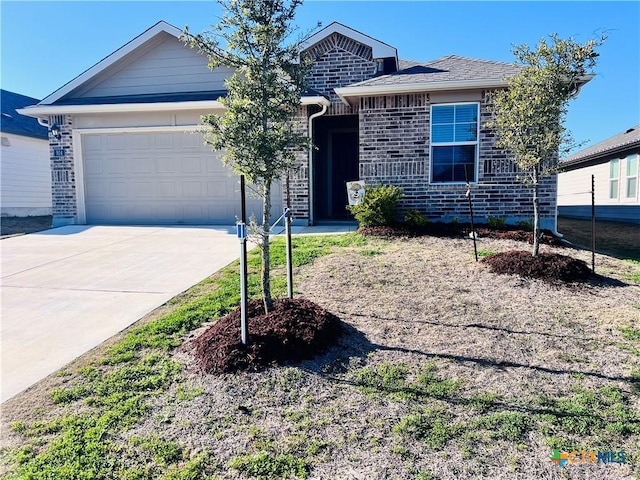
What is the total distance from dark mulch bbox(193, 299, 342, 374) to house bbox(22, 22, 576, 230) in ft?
21.4

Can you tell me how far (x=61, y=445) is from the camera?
275 cm

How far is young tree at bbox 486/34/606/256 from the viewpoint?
20.3 feet

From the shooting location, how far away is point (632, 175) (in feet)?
50.4

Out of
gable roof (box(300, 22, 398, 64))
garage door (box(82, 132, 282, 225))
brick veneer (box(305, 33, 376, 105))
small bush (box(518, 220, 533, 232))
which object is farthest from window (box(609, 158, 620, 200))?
garage door (box(82, 132, 282, 225))

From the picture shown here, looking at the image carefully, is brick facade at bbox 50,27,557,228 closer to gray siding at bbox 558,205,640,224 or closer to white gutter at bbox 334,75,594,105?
white gutter at bbox 334,75,594,105

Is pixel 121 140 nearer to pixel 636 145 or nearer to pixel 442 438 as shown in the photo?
pixel 442 438

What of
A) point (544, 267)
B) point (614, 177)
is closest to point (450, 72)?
point (544, 267)

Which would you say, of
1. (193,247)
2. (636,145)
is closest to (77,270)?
(193,247)

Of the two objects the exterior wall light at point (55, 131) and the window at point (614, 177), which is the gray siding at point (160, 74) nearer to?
the exterior wall light at point (55, 131)

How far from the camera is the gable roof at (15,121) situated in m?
16.7

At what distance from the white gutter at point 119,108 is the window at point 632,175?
548 inches

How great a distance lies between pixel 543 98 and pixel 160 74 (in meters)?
10.2

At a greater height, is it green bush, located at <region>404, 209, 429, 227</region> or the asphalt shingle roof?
the asphalt shingle roof

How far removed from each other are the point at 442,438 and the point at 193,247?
6820 millimetres
